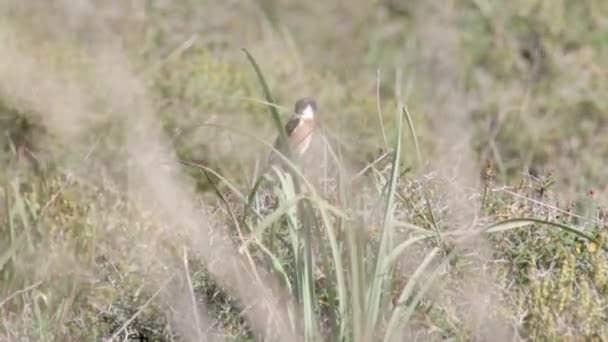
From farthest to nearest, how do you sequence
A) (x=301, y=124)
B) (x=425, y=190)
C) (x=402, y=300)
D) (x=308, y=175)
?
(x=301, y=124) < (x=308, y=175) < (x=425, y=190) < (x=402, y=300)

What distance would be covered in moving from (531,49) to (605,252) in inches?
156

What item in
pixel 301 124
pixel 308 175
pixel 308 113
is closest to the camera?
pixel 308 175

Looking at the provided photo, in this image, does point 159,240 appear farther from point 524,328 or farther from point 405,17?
point 405,17

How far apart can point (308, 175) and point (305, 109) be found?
1.68m

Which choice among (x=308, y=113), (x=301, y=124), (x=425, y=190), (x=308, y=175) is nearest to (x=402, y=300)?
(x=425, y=190)

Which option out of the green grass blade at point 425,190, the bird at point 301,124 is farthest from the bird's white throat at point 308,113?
the green grass blade at point 425,190

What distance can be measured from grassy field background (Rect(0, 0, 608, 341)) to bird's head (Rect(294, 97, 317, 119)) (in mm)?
72

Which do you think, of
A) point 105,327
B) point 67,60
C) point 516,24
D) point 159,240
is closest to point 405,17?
point 516,24

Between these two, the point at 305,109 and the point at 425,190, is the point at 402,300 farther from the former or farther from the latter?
the point at 305,109

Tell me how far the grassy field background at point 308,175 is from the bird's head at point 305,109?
0.24 ft

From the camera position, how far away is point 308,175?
484 cm

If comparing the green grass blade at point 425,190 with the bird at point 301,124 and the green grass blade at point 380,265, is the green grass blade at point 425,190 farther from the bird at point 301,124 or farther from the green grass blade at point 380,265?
the bird at point 301,124

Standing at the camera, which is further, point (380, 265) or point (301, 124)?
point (301, 124)

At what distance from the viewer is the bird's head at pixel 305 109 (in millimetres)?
6375
